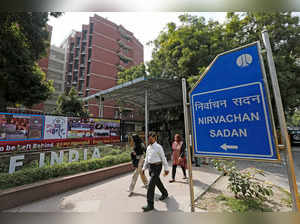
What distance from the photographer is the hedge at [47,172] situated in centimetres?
330

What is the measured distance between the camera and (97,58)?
1069 inches

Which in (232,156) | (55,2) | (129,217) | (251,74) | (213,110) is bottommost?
(129,217)

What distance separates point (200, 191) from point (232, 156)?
262 centimetres

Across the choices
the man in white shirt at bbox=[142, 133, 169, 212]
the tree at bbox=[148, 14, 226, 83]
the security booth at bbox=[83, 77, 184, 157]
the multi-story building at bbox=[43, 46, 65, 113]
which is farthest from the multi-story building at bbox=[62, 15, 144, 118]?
the man in white shirt at bbox=[142, 133, 169, 212]

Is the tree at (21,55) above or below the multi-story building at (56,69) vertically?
below

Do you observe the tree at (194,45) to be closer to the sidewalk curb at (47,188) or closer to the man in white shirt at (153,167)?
the man in white shirt at (153,167)

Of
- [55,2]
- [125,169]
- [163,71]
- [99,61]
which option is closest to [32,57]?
[125,169]

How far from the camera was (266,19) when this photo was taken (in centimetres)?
725

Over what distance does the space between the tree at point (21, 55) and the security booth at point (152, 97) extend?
4205 millimetres

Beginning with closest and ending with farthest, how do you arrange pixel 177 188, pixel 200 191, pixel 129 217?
pixel 129 217, pixel 200 191, pixel 177 188

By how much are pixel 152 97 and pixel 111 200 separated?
9.78 m

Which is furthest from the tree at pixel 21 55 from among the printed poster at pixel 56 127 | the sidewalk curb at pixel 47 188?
the sidewalk curb at pixel 47 188

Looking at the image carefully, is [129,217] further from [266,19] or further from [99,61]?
[99,61]

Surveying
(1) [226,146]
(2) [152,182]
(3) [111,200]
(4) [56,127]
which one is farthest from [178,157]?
(4) [56,127]
